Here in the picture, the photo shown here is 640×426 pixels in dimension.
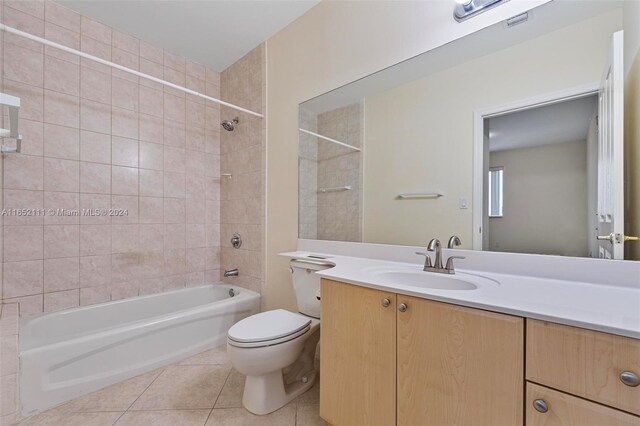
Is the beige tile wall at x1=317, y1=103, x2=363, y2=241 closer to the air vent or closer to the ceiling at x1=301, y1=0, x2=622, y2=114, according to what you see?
the ceiling at x1=301, y1=0, x2=622, y2=114

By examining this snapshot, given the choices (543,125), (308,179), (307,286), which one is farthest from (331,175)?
(543,125)

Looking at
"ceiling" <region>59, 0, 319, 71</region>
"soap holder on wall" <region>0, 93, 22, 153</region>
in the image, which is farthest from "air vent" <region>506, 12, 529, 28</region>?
"soap holder on wall" <region>0, 93, 22, 153</region>

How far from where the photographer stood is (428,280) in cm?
123

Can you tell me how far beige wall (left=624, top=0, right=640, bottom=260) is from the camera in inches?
36.0

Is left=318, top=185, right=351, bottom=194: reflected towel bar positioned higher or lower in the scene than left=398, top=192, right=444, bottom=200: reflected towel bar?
higher

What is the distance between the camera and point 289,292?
2072 mm

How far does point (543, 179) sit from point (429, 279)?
612 mm

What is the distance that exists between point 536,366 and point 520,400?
0.35 ft

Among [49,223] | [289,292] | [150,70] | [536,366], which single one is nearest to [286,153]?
[289,292]

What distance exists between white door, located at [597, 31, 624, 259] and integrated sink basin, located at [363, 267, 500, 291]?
40 cm

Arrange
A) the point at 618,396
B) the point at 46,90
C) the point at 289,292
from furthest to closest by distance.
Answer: the point at 289,292, the point at 46,90, the point at 618,396

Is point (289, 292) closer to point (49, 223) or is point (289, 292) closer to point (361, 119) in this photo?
point (361, 119)

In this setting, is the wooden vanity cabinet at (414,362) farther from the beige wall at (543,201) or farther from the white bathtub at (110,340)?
the white bathtub at (110,340)

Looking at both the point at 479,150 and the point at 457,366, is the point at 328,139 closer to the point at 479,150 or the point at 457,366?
the point at 479,150
